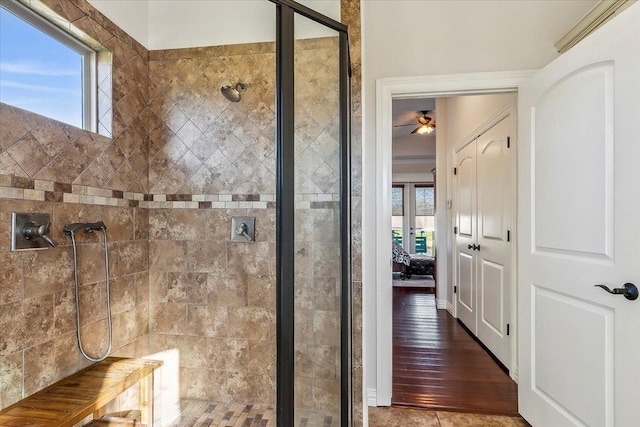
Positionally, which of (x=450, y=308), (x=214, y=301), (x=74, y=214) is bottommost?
(x=450, y=308)

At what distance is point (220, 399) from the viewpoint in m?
2.03

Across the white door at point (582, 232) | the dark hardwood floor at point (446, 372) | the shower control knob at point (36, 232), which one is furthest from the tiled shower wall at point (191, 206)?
the white door at point (582, 232)

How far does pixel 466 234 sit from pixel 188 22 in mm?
3138

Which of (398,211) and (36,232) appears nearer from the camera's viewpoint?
(36,232)

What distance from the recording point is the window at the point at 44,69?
1408 millimetres

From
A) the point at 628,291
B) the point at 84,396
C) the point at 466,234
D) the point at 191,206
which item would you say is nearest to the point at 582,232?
the point at 628,291

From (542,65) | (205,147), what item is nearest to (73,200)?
(205,147)

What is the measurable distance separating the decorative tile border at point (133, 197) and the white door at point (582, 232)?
1.15m

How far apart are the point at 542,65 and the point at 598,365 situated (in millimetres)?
1670

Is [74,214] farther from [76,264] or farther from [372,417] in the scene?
[372,417]

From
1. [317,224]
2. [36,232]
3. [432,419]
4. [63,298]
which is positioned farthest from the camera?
[432,419]

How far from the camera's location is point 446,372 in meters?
2.42

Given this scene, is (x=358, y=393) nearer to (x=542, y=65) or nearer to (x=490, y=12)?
(x=542, y=65)

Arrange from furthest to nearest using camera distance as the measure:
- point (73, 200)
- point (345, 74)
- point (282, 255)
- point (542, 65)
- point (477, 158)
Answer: point (477, 158)
point (542, 65)
point (73, 200)
point (345, 74)
point (282, 255)
